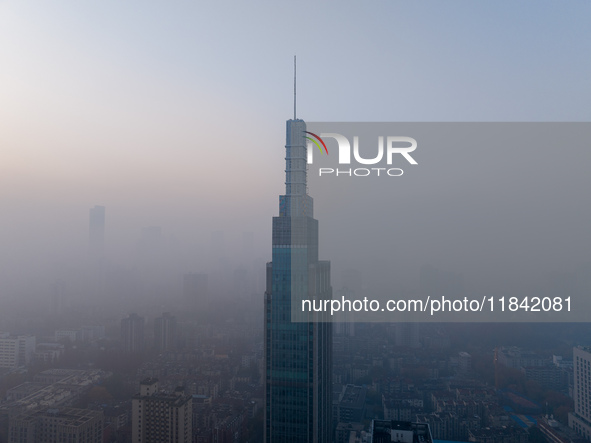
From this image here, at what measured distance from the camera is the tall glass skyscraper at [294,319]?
3328 millimetres

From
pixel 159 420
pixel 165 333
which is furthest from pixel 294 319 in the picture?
pixel 165 333

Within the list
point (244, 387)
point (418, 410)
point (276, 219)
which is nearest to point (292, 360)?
point (276, 219)

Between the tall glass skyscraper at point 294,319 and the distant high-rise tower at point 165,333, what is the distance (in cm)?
256

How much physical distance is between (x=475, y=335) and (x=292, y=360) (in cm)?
348

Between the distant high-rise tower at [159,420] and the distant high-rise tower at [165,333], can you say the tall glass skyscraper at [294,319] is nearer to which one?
the distant high-rise tower at [159,420]

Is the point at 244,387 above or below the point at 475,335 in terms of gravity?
below

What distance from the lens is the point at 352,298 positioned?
11.6ft

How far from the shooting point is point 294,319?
336cm

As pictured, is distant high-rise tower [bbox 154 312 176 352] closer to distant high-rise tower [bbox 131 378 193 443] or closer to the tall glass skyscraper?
distant high-rise tower [bbox 131 378 193 443]

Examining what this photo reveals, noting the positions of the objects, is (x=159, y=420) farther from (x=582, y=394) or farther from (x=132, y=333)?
(x=582, y=394)

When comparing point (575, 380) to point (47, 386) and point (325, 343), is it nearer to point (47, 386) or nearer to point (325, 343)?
point (325, 343)

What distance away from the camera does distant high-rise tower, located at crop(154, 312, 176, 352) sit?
216 inches

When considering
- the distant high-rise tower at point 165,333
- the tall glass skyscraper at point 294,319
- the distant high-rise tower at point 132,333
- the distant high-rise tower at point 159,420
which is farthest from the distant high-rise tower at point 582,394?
the distant high-rise tower at point 132,333

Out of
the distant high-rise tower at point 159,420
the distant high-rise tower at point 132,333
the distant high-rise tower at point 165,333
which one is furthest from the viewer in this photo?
the distant high-rise tower at point 165,333
